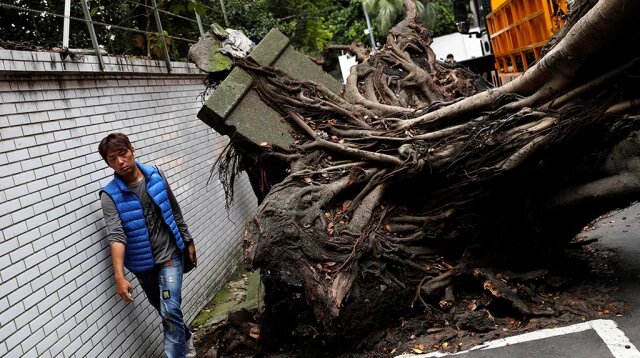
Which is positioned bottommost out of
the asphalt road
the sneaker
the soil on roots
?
the asphalt road

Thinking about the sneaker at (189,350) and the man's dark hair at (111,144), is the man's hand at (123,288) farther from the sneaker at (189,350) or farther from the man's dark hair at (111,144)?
the man's dark hair at (111,144)

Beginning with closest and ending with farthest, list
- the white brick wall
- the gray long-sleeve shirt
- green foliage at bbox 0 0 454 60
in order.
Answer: the white brick wall < the gray long-sleeve shirt < green foliage at bbox 0 0 454 60

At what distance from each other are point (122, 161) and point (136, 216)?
453 mm

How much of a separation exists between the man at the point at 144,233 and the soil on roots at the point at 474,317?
2.35 feet

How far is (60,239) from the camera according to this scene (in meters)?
4.25

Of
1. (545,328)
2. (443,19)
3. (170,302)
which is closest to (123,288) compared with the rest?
(170,302)

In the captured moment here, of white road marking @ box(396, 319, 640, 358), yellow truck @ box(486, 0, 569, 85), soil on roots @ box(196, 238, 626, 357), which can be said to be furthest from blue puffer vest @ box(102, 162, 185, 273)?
yellow truck @ box(486, 0, 569, 85)

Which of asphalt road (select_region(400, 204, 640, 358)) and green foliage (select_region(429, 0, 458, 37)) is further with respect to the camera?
green foliage (select_region(429, 0, 458, 37))

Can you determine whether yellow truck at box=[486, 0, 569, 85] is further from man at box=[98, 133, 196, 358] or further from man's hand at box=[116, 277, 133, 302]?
man's hand at box=[116, 277, 133, 302]

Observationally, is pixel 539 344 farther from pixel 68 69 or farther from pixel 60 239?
pixel 68 69

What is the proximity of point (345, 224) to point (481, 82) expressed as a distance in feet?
15.5


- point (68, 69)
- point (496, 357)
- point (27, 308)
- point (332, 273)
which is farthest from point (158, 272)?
point (496, 357)

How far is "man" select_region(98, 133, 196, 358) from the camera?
451 cm

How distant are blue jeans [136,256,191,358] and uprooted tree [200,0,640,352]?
0.73m
